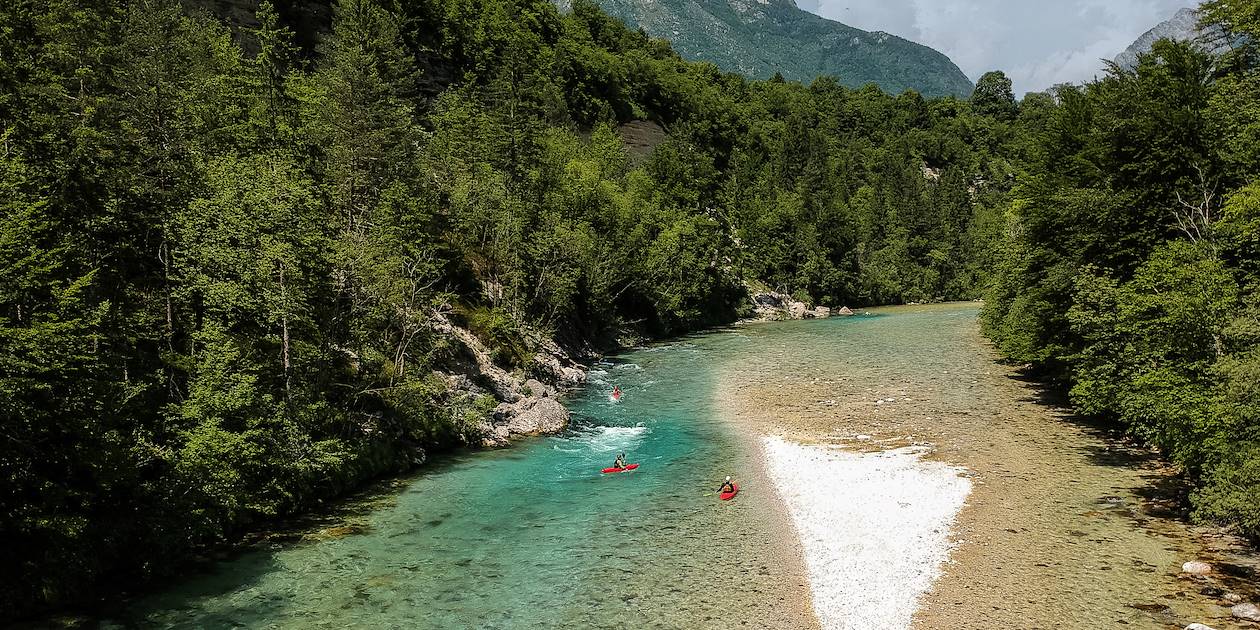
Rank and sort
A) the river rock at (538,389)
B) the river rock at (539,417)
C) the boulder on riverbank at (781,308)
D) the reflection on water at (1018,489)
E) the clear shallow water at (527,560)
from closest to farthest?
1. the reflection on water at (1018,489)
2. the clear shallow water at (527,560)
3. the river rock at (539,417)
4. the river rock at (538,389)
5. the boulder on riverbank at (781,308)

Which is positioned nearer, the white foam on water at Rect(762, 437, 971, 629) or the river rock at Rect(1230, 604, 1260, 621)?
the river rock at Rect(1230, 604, 1260, 621)

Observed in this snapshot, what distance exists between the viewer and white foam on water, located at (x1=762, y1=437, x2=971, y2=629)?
53.8ft

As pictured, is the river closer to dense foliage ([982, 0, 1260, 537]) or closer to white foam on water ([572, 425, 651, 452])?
white foam on water ([572, 425, 651, 452])

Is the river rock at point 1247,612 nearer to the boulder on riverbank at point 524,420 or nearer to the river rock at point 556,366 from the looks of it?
the boulder on riverbank at point 524,420

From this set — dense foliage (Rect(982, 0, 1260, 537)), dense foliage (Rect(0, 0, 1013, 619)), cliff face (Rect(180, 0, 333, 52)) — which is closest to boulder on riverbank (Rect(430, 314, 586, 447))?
dense foliage (Rect(0, 0, 1013, 619))

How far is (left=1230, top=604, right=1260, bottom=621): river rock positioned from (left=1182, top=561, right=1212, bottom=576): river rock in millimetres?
1750

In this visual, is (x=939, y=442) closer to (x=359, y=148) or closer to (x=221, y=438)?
(x=221, y=438)

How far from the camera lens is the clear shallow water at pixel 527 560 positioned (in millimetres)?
16016

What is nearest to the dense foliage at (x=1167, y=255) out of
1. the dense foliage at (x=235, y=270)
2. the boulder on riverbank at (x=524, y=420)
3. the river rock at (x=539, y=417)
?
the river rock at (x=539, y=417)

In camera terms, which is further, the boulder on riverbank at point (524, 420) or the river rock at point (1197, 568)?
the boulder on riverbank at point (524, 420)

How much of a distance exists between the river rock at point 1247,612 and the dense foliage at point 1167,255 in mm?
2451

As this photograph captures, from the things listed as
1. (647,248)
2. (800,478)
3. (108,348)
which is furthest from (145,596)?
(647,248)

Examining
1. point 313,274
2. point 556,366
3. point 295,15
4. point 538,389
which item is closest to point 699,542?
point 313,274

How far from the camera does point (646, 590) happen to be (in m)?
17.3
